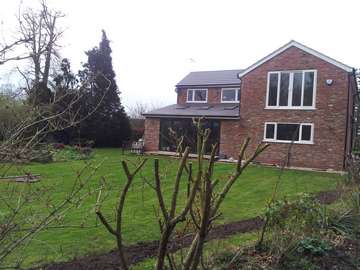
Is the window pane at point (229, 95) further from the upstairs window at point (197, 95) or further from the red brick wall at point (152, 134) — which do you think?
the red brick wall at point (152, 134)

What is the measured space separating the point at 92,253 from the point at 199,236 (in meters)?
3.93

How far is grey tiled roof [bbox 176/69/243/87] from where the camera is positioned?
94.4 feet

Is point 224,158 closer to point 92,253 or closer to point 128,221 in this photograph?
point 128,221

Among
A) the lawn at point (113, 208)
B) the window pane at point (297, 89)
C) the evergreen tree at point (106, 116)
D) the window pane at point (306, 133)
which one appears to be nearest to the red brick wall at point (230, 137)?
the window pane at point (297, 89)

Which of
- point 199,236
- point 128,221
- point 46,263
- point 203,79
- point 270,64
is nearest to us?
point 199,236

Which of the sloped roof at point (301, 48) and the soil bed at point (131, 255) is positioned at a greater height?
the sloped roof at point (301, 48)

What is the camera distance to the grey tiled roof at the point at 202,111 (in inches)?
989

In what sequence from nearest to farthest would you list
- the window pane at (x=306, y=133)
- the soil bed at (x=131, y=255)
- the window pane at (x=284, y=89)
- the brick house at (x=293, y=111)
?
the soil bed at (x=131, y=255) → the brick house at (x=293, y=111) → the window pane at (x=306, y=133) → the window pane at (x=284, y=89)

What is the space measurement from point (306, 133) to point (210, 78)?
10194mm

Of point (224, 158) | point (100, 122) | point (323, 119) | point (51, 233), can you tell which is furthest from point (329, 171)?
point (100, 122)

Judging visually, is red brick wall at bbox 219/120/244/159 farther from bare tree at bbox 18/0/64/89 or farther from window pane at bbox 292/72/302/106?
bare tree at bbox 18/0/64/89

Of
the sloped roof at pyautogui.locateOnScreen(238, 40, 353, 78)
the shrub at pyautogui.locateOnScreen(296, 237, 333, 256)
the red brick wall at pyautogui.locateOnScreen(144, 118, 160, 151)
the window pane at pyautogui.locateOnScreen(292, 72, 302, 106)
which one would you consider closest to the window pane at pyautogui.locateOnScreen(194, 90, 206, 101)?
the red brick wall at pyautogui.locateOnScreen(144, 118, 160, 151)

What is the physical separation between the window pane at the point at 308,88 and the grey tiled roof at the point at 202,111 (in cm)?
416

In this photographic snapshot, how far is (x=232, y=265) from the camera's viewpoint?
474cm
